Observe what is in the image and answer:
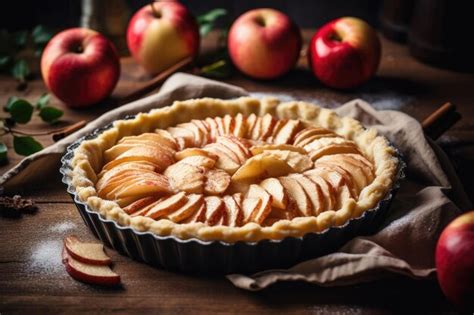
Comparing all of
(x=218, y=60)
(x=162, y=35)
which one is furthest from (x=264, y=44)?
(x=162, y=35)

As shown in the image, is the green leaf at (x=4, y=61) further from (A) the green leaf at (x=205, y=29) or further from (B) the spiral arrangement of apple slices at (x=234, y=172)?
(B) the spiral arrangement of apple slices at (x=234, y=172)

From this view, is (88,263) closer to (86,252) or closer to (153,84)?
(86,252)

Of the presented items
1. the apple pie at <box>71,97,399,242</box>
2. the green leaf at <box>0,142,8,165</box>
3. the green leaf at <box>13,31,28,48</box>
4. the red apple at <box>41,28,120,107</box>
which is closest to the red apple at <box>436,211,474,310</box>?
the apple pie at <box>71,97,399,242</box>

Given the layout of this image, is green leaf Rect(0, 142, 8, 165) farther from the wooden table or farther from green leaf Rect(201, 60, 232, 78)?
green leaf Rect(201, 60, 232, 78)

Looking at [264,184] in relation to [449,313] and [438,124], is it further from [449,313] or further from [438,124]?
[438,124]

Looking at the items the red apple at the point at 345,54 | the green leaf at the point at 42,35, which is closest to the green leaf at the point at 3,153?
the green leaf at the point at 42,35

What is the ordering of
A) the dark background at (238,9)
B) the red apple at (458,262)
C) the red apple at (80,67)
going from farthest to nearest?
the dark background at (238,9) < the red apple at (80,67) < the red apple at (458,262)

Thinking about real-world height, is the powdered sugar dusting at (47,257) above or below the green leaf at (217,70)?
above
